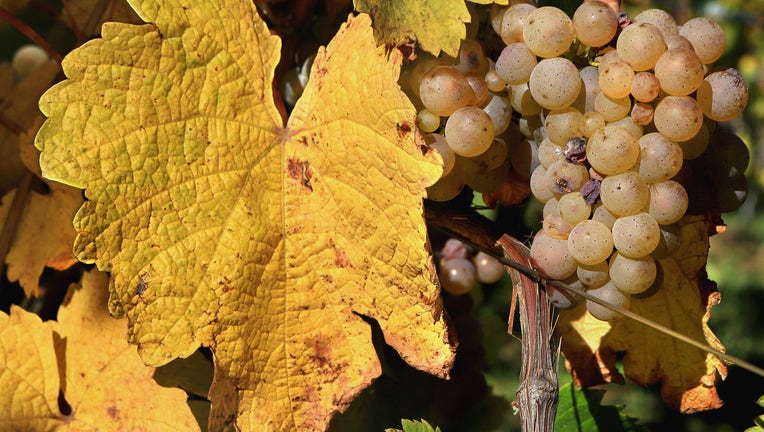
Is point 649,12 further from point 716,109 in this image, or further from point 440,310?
point 440,310

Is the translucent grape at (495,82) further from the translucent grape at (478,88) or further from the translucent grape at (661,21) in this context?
the translucent grape at (661,21)

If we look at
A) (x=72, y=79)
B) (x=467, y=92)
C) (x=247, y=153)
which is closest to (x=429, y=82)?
(x=467, y=92)

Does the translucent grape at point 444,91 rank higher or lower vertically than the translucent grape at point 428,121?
higher

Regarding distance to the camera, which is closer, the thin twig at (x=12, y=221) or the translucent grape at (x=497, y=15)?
the translucent grape at (x=497, y=15)

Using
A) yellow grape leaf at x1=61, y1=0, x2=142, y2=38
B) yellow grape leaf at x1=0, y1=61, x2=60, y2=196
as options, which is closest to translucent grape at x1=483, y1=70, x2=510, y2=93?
yellow grape leaf at x1=61, y1=0, x2=142, y2=38

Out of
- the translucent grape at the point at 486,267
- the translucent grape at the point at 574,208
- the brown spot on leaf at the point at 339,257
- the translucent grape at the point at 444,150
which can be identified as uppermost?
the translucent grape at the point at 444,150

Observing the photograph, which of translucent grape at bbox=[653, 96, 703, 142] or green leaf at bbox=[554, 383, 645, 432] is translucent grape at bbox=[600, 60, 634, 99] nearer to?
translucent grape at bbox=[653, 96, 703, 142]

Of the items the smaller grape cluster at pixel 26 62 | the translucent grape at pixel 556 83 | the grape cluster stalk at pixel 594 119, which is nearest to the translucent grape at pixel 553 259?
the grape cluster stalk at pixel 594 119
